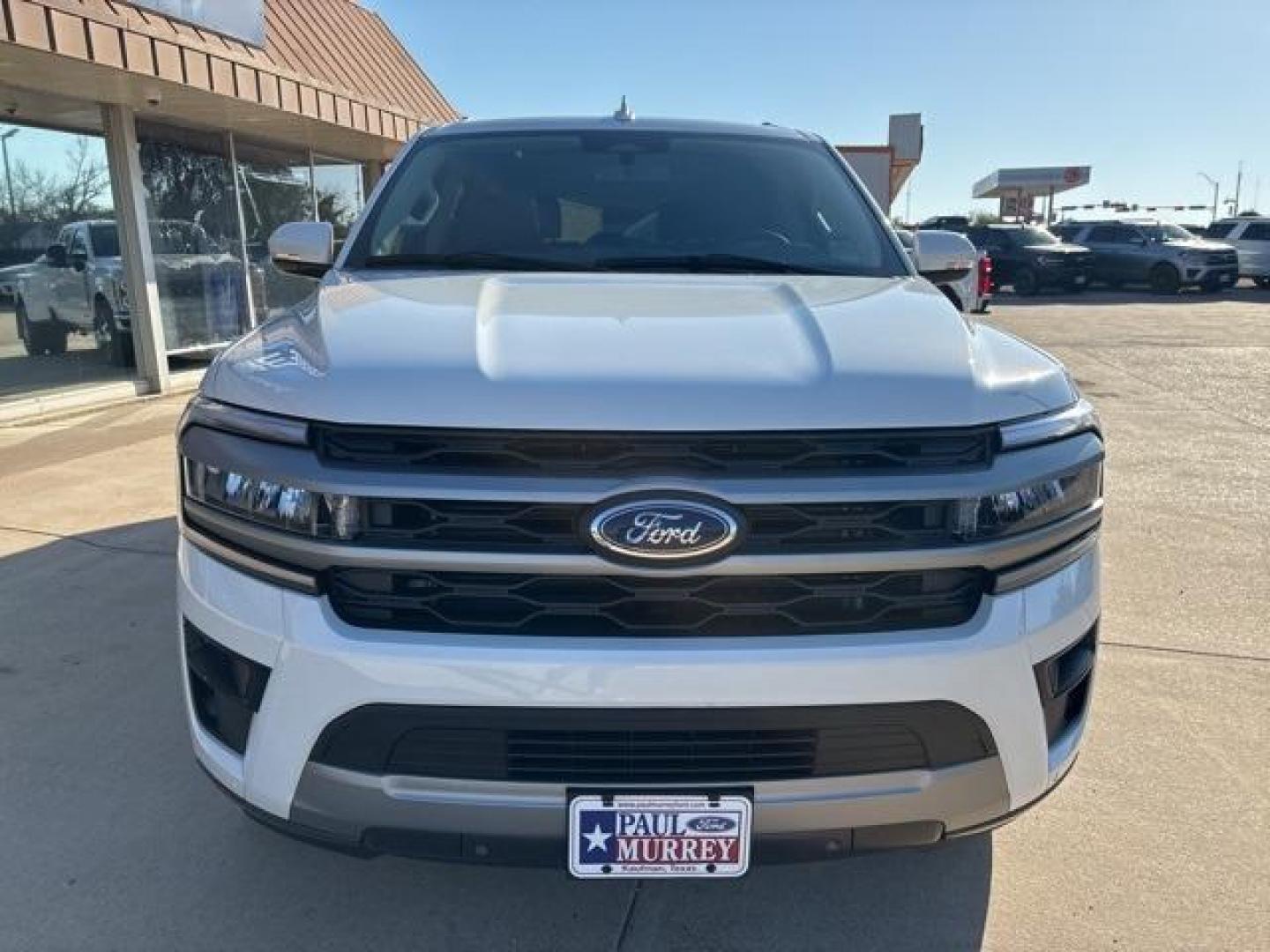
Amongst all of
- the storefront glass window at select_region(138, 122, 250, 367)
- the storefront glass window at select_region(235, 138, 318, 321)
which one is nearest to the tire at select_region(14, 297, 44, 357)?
the storefront glass window at select_region(138, 122, 250, 367)

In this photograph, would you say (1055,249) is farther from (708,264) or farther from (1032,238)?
(708,264)

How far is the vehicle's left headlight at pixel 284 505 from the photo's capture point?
6.14 feet

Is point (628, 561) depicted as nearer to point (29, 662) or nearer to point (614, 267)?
point (614, 267)

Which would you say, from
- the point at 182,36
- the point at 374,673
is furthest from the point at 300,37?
the point at 374,673

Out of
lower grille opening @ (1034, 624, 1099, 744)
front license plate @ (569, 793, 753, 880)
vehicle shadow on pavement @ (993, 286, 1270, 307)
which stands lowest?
vehicle shadow on pavement @ (993, 286, 1270, 307)

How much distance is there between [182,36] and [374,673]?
8.21 metres

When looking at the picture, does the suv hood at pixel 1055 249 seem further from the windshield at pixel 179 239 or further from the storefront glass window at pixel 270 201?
the windshield at pixel 179 239

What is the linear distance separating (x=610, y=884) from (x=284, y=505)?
126 cm

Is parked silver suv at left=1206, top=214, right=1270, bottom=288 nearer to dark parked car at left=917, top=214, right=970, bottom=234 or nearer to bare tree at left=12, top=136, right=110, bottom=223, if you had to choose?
dark parked car at left=917, top=214, right=970, bottom=234

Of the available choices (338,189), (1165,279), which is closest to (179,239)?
(338,189)

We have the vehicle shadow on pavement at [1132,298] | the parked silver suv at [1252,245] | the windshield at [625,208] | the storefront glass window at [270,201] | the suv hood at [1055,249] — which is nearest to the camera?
the windshield at [625,208]

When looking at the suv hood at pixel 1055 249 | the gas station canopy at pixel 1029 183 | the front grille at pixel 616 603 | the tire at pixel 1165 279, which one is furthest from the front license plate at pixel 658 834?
the gas station canopy at pixel 1029 183

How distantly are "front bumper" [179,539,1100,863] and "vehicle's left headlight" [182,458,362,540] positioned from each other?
13 cm

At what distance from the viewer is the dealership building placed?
796cm
